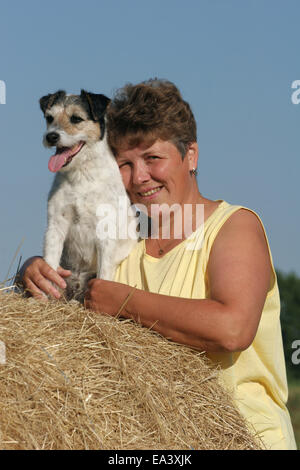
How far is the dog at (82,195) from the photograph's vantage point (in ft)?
17.7

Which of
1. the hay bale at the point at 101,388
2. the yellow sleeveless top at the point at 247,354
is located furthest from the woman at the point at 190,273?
the hay bale at the point at 101,388

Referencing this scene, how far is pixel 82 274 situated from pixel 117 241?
0.43m

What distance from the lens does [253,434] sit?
13.0 feet

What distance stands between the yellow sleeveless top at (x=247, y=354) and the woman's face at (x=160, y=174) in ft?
1.13

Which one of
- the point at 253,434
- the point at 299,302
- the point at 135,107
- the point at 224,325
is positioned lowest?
the point at 299,302

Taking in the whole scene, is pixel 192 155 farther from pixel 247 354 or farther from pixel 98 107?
pixel 247 354

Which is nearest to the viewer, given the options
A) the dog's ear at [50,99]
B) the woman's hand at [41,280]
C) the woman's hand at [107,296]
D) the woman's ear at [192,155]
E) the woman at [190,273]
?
the woman at [190,273]

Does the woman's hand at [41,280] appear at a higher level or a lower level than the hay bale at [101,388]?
higher

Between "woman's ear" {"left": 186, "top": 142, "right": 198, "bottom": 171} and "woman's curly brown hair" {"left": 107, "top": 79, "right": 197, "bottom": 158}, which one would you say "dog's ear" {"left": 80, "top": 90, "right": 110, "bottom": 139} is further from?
"woman's ear" {"left": 186, "top": 142, "right": 198, "bottom": 171}

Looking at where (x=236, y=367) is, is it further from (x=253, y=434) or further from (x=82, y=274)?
(x=82, y=274)

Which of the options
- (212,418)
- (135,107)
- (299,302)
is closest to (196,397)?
(212,418)

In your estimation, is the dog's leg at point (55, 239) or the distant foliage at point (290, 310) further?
the distant foliage at point (290, 310)

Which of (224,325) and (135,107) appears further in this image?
(135,107)

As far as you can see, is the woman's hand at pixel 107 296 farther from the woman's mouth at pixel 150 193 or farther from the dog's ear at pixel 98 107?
the dog's ear at pixel 98 107
